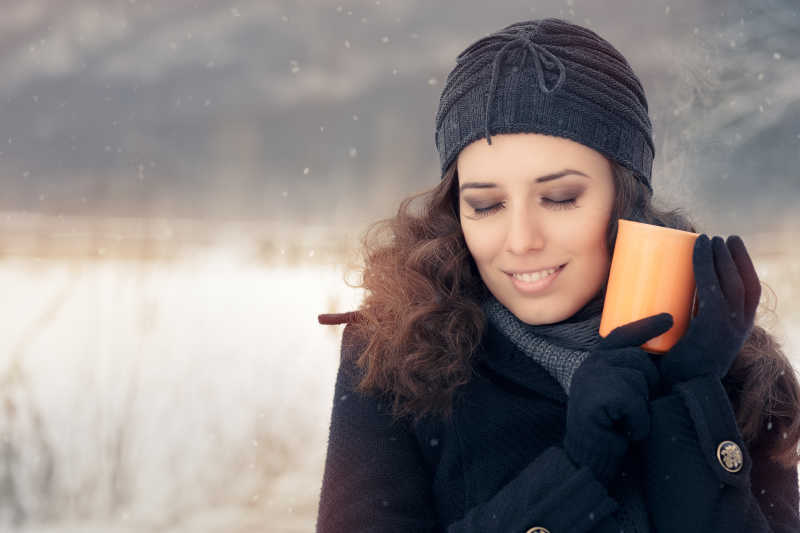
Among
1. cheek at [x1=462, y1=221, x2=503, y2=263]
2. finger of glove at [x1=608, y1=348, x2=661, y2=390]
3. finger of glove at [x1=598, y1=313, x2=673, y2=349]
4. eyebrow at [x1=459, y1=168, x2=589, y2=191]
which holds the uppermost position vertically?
→ eyebrow at [x1=459, y1=168, x2=589, y2=191]

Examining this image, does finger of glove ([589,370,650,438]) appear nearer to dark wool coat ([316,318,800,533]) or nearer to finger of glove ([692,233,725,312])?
dark wool coat ([316,318,800,533])

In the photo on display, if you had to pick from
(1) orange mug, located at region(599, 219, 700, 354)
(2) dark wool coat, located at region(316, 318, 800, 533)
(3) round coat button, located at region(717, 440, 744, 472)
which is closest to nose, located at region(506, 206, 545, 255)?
(1) orange mug, located at region(599, 219, 700, 354)

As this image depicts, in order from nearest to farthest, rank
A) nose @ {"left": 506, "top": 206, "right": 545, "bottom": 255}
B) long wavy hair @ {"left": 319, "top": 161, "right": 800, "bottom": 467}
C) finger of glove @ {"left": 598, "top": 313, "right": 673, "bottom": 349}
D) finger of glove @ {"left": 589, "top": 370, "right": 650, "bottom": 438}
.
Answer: finger of glove @ {"left": 589, "top": 370, "right": 650, "bottom": 438} < finger of glove @ {"left": 598, "top": 313, "right": 673, "bottom": 349} < nose @ {"left": 506, "top": 206, "right": 545, "bottom": 255} < long wavy hair @ {"left": 319, "top": 161, "right": 800, "bottom": 467}

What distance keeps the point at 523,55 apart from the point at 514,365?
72cm

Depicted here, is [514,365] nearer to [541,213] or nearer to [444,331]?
[444,331]

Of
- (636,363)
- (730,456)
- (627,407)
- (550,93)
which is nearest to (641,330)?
(636,363)

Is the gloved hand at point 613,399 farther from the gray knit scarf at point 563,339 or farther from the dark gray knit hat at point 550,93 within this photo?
the dark gray knit hat at point 550,93

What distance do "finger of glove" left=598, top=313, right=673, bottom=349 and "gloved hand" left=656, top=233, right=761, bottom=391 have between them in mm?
48

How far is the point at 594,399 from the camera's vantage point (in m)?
1.14

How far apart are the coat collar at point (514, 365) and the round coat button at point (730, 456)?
0.35m

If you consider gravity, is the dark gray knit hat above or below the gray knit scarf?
above

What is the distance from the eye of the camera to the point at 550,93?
1401mm

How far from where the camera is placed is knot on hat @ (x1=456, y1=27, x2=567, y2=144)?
1.41 m

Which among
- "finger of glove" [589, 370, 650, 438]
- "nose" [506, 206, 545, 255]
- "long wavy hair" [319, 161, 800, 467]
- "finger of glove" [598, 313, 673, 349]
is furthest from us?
"long wavy hair" [319, 161, 800, 467]
